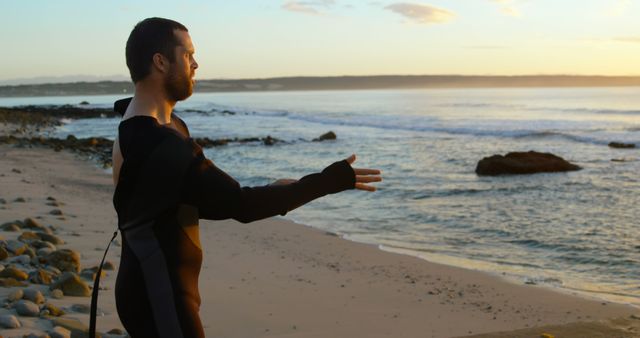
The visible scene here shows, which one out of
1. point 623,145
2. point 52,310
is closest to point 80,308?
point 52,310

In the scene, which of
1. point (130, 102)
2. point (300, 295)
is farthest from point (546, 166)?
point (130, 102)

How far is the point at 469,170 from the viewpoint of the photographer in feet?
71.0

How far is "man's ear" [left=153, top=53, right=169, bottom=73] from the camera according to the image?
7.38ft

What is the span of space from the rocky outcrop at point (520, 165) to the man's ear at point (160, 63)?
60.8ft

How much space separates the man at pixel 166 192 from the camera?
83.0 inches

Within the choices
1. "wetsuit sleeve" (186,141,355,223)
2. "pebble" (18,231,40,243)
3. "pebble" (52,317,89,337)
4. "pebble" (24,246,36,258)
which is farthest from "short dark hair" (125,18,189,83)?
"pebble" (18,231,40,243)

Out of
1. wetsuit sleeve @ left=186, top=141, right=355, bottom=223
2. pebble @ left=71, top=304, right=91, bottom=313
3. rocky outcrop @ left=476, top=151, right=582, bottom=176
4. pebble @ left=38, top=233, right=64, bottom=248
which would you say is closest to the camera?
wetsuit sleeve @ left=186, top=141, right=355, bottom=223

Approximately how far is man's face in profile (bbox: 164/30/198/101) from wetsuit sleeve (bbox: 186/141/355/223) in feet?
0.91

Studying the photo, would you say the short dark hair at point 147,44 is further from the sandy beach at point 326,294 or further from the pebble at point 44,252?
the pebble at point 44,252

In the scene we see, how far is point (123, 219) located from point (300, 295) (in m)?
5.05

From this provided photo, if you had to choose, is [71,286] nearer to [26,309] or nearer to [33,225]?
[26,309]

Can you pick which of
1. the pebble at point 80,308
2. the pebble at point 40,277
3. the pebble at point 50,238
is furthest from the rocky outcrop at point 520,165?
the pebble at point 80,308

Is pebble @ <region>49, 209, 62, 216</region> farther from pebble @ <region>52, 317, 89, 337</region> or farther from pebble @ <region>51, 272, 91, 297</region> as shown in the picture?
pebble @ <region>52, 317, 89, 337</region>

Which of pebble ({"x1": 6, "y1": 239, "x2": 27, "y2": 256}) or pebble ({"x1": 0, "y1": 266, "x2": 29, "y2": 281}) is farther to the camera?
pebble ({"x1": 6, "y1": 239, "x2": 27, "y2": 256})
